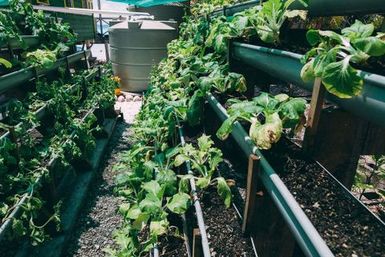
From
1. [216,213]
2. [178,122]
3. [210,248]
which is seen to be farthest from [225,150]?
[210,248]

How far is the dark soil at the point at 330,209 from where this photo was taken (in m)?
1.12

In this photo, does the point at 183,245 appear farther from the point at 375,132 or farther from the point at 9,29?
the point at 9,29

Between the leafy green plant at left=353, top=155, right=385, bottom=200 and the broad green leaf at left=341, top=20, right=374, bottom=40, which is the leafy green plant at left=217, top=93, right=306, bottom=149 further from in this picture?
the leafy green plant at left=353, top=155, right=385, bottom=200

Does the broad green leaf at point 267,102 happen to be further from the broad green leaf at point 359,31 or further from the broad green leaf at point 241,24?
the broad green leaf at point 241,24

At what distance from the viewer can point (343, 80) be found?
1.13 m

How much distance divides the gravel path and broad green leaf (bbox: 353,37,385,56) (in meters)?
3.12

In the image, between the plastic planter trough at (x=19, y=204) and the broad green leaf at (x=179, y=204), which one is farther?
the plastic planter trough at (x=19, y=204)

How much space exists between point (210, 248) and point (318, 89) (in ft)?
3.32

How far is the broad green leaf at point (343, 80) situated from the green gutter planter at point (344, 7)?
337 millimetres

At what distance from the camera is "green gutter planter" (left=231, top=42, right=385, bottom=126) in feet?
3.33

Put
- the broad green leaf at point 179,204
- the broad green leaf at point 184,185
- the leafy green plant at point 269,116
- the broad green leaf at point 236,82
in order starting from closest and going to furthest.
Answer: the leafy green plant at point 269,116, the broad green leaf at point 179,204, the broad green leaf at point 184,185, the broad green leaf at point 236,82

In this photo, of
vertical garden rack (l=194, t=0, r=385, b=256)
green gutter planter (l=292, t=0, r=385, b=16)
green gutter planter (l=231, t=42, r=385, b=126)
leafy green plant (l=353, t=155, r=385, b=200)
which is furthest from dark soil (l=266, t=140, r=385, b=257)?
leafy green plant (l=353, t=155, r=385, b=200)

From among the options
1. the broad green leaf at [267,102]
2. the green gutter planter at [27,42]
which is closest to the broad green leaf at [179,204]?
the broad green leaf at [267,102]

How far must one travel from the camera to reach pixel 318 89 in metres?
1.39
